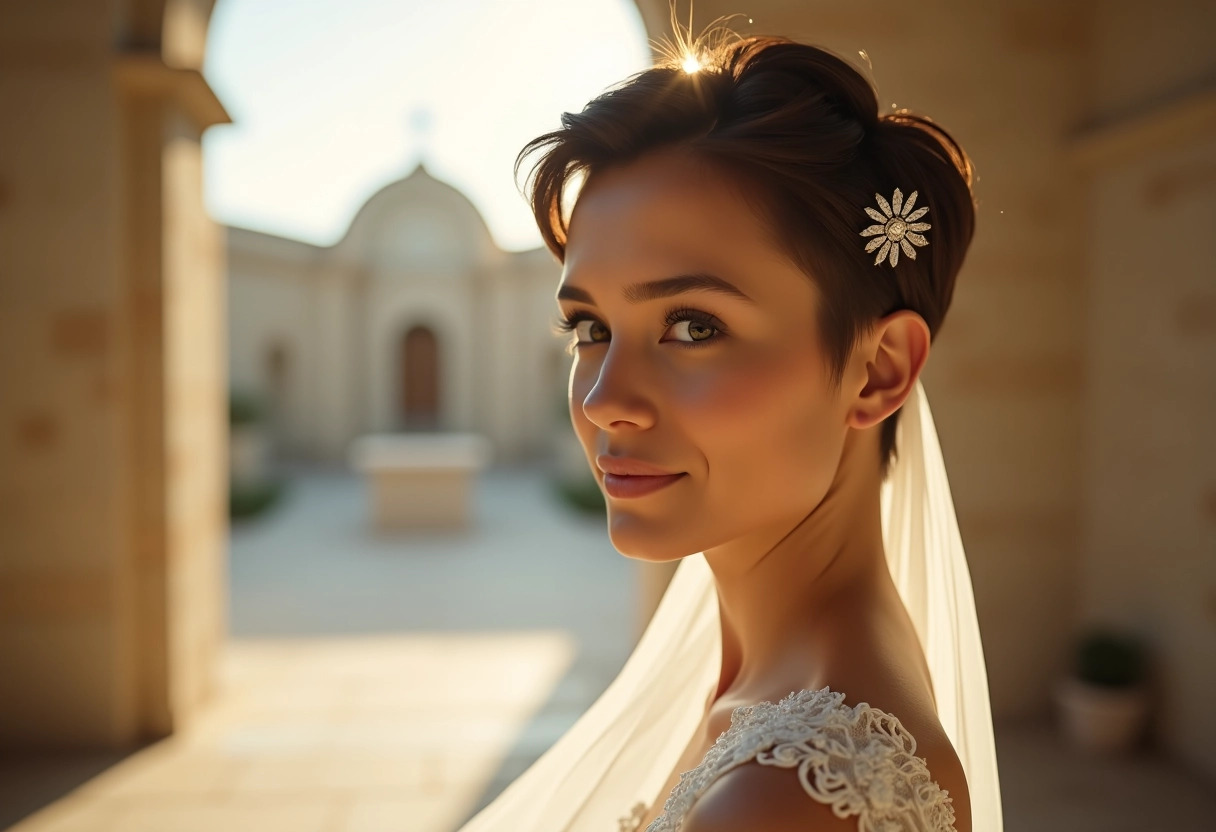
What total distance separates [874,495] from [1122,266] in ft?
12.8

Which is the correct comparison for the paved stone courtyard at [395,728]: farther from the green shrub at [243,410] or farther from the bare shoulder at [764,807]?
the green shrub at [243,410]

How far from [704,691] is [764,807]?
0.84 m

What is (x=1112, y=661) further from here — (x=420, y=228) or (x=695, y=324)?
(x=420, y=228)

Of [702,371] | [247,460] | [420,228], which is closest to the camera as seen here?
[702,371]

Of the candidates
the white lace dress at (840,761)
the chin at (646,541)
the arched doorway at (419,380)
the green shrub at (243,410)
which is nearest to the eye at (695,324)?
the chin at (646,541)

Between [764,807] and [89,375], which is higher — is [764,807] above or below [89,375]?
below

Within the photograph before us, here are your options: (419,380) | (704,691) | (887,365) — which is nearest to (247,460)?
(419,380)

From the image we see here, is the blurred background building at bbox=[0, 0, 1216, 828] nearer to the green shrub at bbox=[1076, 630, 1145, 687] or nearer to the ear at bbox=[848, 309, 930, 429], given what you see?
the green shrub at bbox=[1076, 630, 1145, 687]

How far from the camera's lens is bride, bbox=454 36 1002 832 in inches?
38.7

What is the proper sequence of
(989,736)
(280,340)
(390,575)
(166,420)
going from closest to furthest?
(989,736) → (166,420) → (390,575) → (280,340)

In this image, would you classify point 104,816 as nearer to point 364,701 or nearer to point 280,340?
point 364,701

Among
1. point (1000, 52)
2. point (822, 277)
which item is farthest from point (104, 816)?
point (1000, 52)

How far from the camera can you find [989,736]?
1417 mm

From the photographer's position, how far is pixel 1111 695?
163 inches
